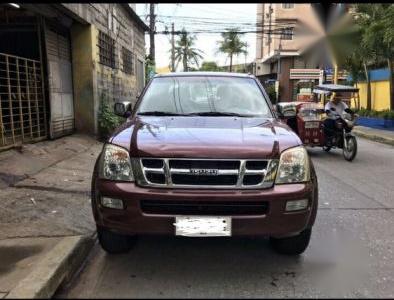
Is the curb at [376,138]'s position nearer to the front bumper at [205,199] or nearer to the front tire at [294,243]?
the front tire at [294,243]

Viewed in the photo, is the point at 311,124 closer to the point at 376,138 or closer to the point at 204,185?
the point at 376,138

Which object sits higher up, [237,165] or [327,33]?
[327,33]

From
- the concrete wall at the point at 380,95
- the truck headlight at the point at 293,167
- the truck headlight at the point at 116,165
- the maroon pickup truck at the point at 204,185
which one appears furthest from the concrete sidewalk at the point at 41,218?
the concrete wall at the point at 380,95

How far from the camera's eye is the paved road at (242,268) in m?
3.60

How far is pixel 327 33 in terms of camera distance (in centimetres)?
298

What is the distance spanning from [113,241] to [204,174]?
115cm

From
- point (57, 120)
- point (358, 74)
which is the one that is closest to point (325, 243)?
point (57, 120)

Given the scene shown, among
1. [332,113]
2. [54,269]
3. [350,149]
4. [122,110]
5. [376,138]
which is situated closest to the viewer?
[54,269]

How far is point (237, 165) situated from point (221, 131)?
53cm

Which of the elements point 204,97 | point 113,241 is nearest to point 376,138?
point 204,97

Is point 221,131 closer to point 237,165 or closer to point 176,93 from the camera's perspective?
point 237,165

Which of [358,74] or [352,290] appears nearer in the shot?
[352,290]

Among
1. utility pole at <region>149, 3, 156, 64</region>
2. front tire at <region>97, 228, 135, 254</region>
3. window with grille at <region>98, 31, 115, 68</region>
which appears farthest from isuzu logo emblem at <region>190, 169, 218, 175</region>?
utility pole at <region>149, 3, 156, 64</region>

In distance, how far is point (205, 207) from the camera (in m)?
3.71
